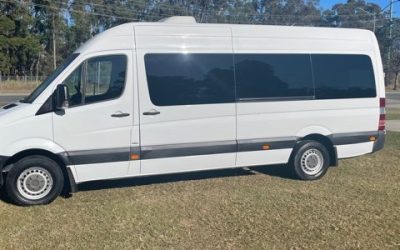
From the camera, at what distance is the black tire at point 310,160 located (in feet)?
24.6

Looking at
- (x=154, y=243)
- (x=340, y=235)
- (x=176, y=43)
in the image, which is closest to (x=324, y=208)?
(x=340, y=235)

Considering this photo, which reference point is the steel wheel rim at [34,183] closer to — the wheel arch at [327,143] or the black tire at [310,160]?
the black tire at [310,160]

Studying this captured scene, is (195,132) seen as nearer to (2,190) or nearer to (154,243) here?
(154,243)

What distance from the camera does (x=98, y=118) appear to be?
625cm

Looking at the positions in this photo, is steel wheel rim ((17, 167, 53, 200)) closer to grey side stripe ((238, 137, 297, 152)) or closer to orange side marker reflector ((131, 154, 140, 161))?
orange side marker reflector ((131, 154, 140, 161))

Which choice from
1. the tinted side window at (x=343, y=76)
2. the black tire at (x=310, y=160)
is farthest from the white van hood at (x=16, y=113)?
the tinted side window at (x=343, y=76)

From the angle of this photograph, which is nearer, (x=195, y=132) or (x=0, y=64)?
(x=195, y=132)

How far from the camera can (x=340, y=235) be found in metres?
5.03

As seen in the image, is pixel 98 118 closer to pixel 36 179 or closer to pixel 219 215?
pixel 36 179

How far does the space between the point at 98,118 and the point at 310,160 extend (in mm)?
3553

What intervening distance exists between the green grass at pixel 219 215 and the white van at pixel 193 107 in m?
0.38

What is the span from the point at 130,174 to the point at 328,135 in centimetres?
335

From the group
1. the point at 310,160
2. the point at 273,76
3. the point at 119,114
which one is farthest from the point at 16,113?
the point at 310,160

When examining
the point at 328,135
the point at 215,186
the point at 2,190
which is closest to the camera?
the point at 2,190
